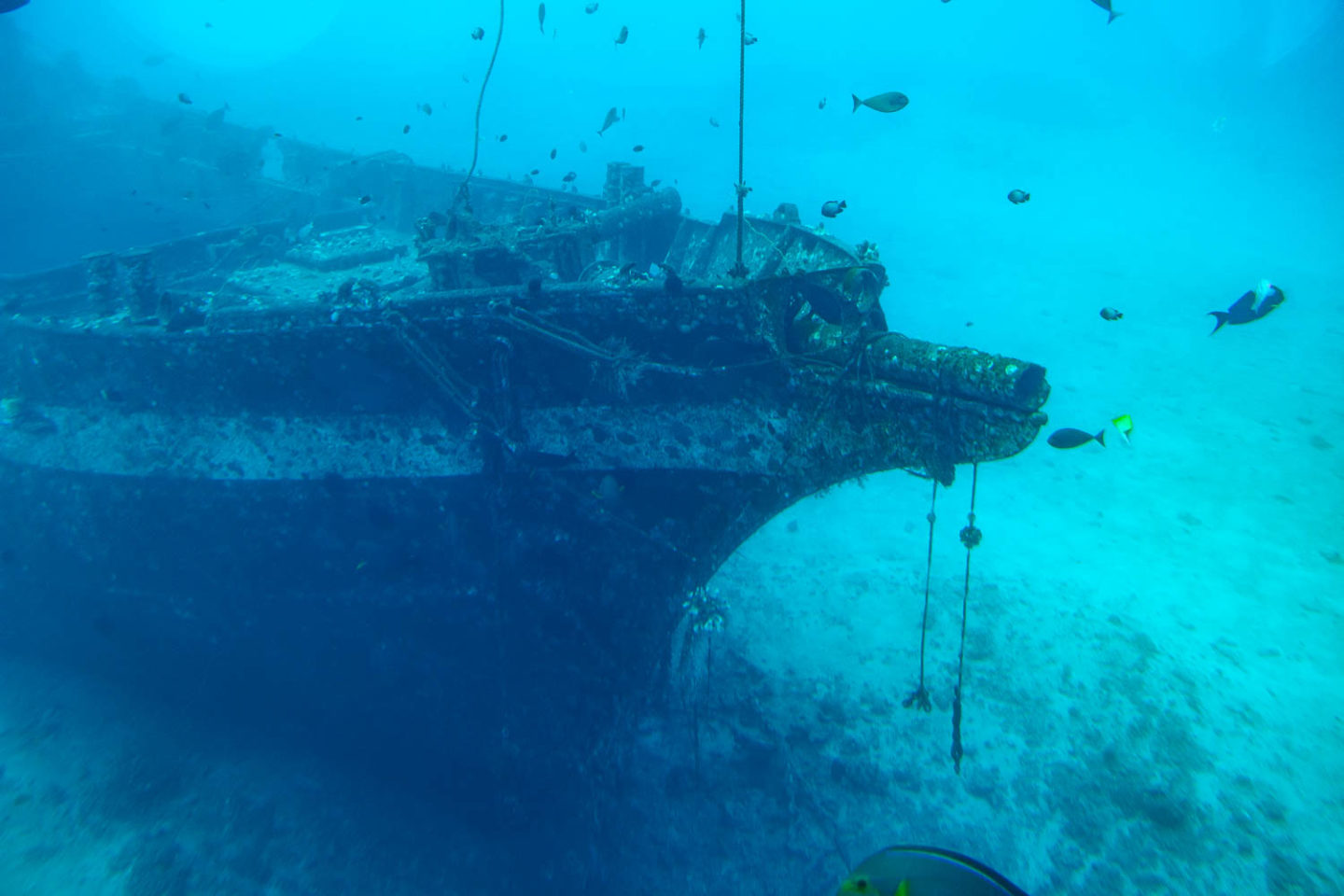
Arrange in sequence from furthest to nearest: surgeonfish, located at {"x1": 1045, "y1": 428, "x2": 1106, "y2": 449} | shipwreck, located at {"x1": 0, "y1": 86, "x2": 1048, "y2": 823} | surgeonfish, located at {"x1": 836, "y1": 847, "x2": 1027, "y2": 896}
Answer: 1. surgeonfish, located at {"x1": 1045, "y1": 428, "x2": 1106, "y2": 449}
2. shipwreck, located at {"x1": 0, "y1": 86, "x2": 1048, "y2": 823}
3. surgeonfish, located at {"x1": 836, "y1": 847, "x2": 1027, "y2": 896}

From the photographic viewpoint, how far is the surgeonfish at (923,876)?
2.19 meters

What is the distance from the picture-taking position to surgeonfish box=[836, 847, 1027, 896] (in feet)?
7.19

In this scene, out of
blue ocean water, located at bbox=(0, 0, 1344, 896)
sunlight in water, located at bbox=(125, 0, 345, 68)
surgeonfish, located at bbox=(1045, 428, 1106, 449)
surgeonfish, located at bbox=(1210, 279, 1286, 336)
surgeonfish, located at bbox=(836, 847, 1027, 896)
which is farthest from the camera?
sunlight in water, located at bbox=(125, 0, 345, 68)

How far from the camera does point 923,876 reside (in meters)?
2.35

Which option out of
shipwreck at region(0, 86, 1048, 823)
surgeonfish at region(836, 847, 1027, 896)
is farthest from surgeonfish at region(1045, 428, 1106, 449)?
surgeonfish at region(836, 847, 1027, 896)

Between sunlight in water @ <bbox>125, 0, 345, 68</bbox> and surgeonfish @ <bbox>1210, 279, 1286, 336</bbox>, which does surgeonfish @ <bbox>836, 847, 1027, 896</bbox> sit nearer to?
surgeonfish @ <bbox>1210, 279, 1286, 336</bbox>

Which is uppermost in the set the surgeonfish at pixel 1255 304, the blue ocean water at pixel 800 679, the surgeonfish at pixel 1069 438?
the surgeonfish at pixel 1255 304

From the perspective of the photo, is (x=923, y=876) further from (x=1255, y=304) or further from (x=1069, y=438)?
(x=1255, y=304)

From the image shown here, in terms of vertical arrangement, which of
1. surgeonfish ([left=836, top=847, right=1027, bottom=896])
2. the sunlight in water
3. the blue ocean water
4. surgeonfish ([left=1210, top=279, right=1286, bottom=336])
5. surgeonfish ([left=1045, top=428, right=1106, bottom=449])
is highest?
the sunlight in water

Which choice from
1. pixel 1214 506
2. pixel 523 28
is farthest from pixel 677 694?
pixel 523 28

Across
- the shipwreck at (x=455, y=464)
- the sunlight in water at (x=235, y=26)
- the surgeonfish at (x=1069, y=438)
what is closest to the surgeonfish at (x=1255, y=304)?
the surgeonfish at (x=1069, y=438)

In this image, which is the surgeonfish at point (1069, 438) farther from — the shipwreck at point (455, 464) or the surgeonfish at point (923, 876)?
the surgeonfish at point (923, 876)

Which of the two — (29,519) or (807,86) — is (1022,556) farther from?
(807,86)

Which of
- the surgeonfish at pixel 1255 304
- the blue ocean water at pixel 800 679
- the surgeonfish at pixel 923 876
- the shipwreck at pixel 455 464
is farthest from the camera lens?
the surgeonfish at pixel 1255 304
